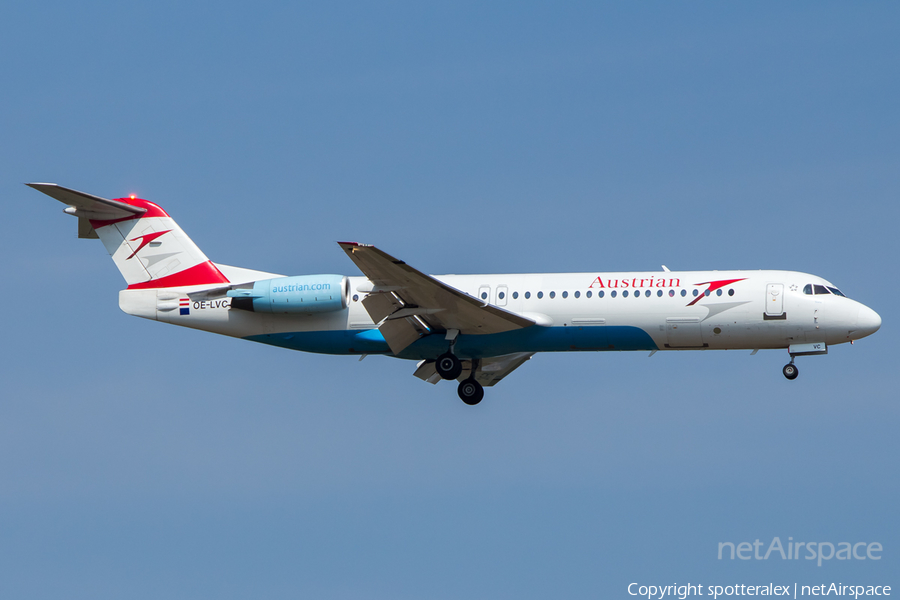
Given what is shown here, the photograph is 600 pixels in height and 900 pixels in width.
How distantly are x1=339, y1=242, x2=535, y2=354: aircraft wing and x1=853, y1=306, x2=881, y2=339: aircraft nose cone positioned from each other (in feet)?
29.7

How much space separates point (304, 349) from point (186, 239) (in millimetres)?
5078

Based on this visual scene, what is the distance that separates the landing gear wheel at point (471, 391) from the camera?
33344 millimetres

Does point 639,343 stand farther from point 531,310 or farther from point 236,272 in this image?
point 236,272

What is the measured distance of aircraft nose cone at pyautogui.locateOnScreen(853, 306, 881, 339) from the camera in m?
29.7

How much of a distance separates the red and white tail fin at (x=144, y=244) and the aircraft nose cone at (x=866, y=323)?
1854cm

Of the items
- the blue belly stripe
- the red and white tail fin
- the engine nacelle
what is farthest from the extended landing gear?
the red and white tail fin

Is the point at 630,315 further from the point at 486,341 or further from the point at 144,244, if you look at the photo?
the point at 144,244

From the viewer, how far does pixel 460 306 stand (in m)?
29.9

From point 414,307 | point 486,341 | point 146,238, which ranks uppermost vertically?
point 146,238

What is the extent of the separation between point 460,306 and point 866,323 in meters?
11.3

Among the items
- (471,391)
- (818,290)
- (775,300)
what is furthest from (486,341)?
(818,290)

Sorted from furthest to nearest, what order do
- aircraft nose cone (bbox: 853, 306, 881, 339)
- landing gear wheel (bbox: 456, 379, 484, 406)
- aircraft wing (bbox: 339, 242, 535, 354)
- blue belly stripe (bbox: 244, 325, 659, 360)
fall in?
landing gear wheel (bbox: 456, 379, 484, 406) < blue belly stripe (bbox: 244, 325, 659, 360) < aircraft nose cone (bbox: 853, 306, 881, 339) < aircraft wing (bbox: 339, 242, 535, 354)

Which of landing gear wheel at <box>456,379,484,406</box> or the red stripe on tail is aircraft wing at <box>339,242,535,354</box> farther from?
the red stripe on tail

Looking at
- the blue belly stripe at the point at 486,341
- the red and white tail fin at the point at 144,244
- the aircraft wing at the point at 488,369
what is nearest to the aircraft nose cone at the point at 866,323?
the blue belly stripe at the point at 486,341
